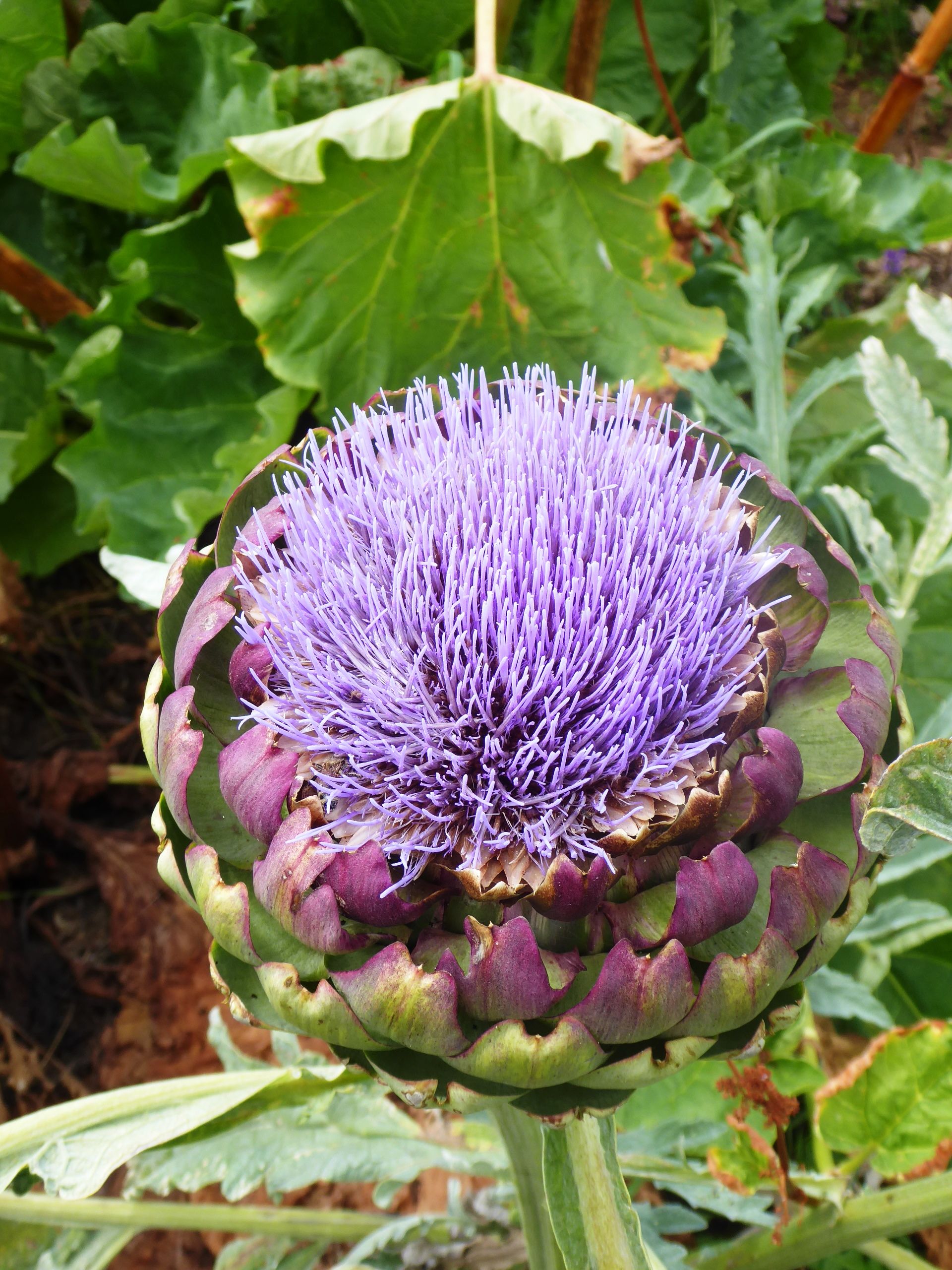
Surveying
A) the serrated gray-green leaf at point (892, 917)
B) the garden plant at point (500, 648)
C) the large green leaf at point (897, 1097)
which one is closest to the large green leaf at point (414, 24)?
the garden plant at point (500, 648)

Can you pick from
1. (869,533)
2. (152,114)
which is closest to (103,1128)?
(869,533)

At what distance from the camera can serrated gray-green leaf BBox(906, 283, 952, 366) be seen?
2.98 ft

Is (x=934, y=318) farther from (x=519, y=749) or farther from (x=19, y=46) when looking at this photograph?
(x=19, y=46)

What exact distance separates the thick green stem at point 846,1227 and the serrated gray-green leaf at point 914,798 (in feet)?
1.05

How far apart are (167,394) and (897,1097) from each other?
1.11 metres

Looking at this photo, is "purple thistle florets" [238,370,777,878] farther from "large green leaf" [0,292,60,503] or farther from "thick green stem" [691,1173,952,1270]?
"large green leaf" [0,292,60,503]

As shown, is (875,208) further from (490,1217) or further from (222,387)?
(490,1217)

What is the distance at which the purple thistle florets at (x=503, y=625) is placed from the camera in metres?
0.60

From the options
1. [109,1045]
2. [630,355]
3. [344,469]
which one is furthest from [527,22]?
[109,1045]

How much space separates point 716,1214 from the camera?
3.45ft

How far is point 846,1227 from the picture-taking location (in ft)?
2.51

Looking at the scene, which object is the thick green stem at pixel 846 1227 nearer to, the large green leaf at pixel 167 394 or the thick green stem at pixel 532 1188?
the thick green stem at pixel 532 1188

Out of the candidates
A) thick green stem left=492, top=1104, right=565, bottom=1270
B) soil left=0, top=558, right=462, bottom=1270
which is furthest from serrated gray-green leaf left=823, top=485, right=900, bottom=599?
soil left=0, top=558, right=462, bottom=1270

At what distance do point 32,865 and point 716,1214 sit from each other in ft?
2.87
